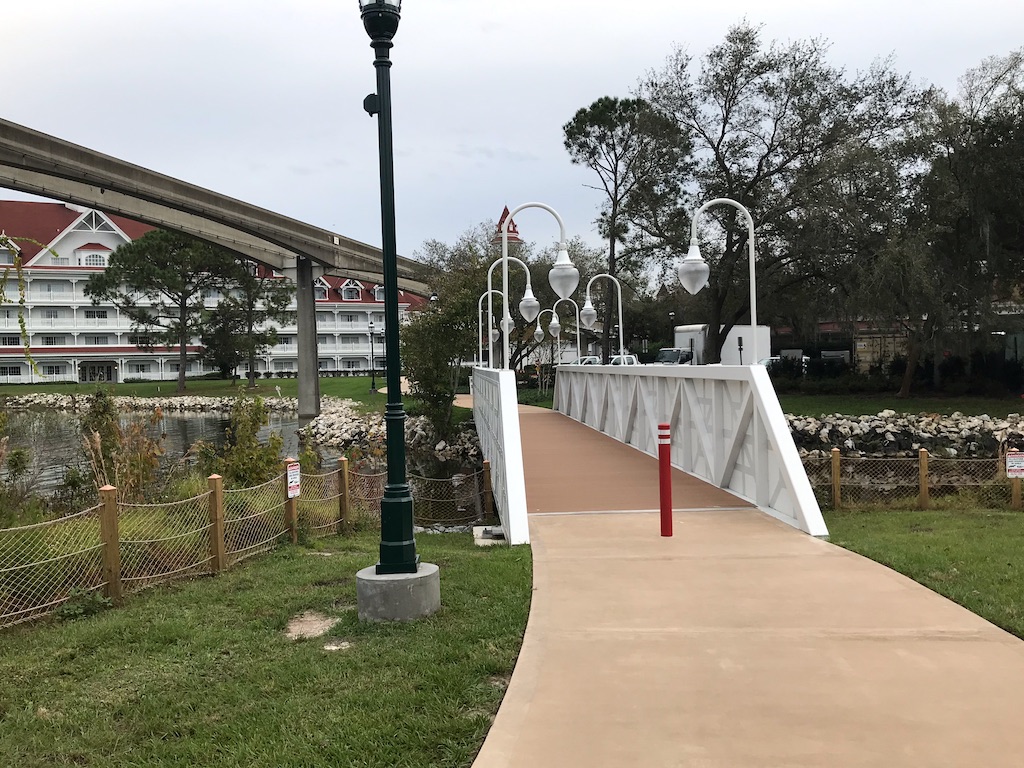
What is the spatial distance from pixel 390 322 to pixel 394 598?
6.74ft

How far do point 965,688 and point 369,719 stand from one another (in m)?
3.11

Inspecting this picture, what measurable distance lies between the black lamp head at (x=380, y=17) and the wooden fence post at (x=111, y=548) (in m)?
4.19

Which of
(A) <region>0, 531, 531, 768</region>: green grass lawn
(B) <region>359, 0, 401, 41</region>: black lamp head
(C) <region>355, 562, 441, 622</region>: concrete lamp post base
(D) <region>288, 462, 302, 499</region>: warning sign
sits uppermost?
(B) <region>359, 0, 401, 41</region>: black lamp head

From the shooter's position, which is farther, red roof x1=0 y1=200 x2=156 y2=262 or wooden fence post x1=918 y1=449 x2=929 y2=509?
red roof x1=0 y1=200 x2=156 y2=262

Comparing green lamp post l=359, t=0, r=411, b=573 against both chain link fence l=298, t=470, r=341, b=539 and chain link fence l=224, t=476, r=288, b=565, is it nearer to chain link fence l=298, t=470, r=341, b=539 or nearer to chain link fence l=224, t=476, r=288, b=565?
chain link fence l=224, t=476, r=288, b=565

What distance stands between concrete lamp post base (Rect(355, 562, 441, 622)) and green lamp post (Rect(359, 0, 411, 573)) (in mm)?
192

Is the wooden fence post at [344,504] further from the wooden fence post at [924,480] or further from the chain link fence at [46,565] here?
the wooden fence post at [924,480]

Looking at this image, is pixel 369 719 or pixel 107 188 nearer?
pixel 369 719

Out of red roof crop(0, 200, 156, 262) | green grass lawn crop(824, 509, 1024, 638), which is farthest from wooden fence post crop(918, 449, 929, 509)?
red roof crop(0, 200, 156, 262)

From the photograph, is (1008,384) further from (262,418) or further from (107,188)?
(107,188)

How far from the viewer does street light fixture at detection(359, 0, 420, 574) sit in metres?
5.86

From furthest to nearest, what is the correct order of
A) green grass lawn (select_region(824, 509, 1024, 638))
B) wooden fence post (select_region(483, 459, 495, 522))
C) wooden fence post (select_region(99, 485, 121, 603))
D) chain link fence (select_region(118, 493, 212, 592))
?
1. wooden fence post (select_region(483, 459, 495, 522))
2. chain link fence (select_region(118, 493, 212, 592))
3. wooden fence post (select_region(99, 485, 121, 603))
4. green grass lawn (select_region(824, 509, 1024, 638))

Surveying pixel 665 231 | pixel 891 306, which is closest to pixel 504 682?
pixel 891 306

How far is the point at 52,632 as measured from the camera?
19.0 feet
